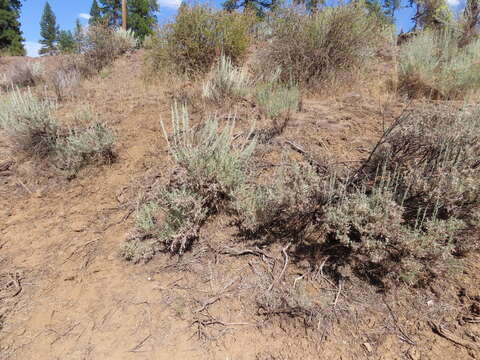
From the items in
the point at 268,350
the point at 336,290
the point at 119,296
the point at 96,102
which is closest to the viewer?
the point at 268,350

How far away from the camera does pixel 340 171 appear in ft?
9.07

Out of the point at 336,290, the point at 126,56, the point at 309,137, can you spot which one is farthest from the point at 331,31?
the point at 126,56

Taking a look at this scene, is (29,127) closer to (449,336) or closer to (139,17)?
(449,336)

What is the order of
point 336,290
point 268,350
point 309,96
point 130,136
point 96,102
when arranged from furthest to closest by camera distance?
point 96,102, point 309,96, point 130,136, point 336,290, point 268,350

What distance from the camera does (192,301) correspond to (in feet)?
6.75

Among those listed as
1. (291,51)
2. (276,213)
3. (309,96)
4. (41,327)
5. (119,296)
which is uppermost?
(291,51)

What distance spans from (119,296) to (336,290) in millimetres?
1627

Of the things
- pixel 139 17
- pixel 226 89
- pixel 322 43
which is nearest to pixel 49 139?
pixel 226 89

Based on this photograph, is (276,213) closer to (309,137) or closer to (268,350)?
(268,350)

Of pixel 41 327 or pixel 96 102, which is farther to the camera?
pixel 96 102

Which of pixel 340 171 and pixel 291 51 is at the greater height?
pixel 291 51

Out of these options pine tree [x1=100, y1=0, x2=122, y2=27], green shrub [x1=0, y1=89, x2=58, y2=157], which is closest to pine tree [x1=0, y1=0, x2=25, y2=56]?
pine tree [x1=100, y1=0, x2=122, y2=27]

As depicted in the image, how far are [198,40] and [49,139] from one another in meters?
4.40

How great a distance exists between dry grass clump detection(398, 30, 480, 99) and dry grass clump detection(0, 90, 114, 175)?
4825 mm
